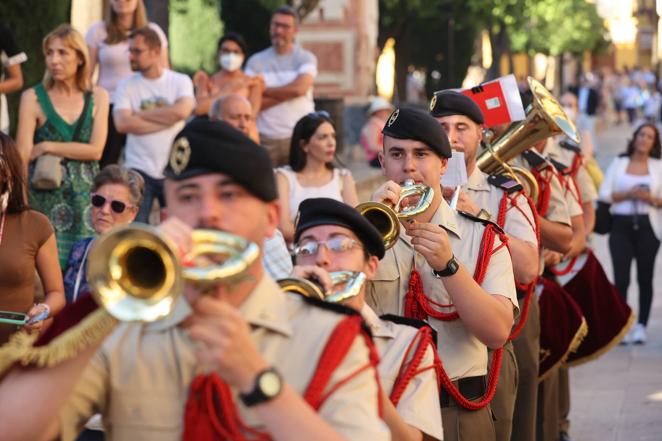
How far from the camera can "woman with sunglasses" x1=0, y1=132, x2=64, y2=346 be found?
632 cm

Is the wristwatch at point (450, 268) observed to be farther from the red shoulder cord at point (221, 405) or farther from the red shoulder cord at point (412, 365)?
the red shoulder cord at point (221, 405)

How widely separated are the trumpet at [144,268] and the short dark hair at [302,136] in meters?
6.00

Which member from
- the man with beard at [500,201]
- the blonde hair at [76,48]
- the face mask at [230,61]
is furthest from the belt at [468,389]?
the face mask at [230,61]

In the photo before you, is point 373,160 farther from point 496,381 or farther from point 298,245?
point 298,245

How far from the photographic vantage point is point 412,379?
4492 millimetres

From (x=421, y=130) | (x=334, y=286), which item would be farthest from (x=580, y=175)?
(x=334, y=286)

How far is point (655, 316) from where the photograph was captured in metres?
14.7

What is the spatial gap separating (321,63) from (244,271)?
24035 millimetres

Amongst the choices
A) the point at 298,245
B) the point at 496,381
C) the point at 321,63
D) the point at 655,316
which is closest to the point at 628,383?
the point at 655,316

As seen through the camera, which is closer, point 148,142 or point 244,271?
point 244,271

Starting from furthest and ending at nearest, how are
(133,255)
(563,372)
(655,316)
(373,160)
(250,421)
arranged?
(373,160)
(655,316)
(563,372)
(250,421)
(133,255)

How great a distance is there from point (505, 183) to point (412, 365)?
8.80 ft

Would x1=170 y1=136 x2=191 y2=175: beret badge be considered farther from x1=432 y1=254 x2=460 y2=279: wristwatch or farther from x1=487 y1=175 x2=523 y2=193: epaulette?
x1=487 y1=175 x2=523 y2=193: epaulette

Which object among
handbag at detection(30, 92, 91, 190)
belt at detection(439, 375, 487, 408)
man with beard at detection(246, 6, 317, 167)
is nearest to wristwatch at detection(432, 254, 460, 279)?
belt at detection(439, 375, 487, 408)
